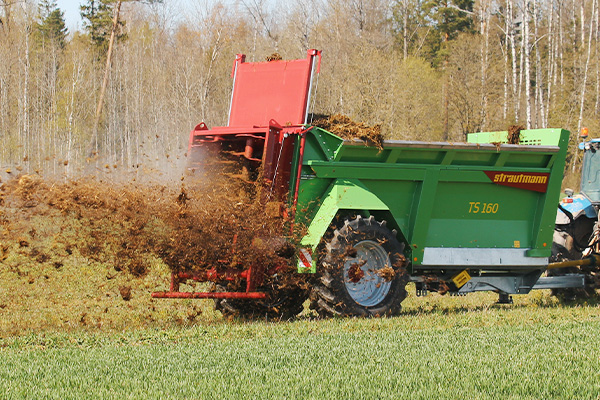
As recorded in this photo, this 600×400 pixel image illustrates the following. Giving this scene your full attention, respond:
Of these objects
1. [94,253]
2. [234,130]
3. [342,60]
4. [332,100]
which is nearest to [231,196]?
[234,130]

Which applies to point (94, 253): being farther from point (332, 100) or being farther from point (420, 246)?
point (332, 100)

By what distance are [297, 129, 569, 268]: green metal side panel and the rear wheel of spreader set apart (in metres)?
0.24

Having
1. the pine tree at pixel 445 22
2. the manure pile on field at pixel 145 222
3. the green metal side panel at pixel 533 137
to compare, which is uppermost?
the pine tree at pixel 445 22

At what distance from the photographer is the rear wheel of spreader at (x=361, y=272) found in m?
8.41

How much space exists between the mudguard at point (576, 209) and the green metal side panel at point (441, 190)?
1401 millimetres

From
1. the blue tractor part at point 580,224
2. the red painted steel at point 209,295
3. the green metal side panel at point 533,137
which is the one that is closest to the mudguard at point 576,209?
the blue tractor part at point 580,224

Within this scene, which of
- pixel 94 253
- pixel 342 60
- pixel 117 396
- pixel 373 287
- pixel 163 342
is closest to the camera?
pixel 117 396

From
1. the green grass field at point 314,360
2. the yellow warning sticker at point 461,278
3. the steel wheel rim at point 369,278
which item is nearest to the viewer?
the green grass field at point 314,360

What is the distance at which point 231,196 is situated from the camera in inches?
329

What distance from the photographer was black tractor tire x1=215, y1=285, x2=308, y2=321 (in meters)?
9.19

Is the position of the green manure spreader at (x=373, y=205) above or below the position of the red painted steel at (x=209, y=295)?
above

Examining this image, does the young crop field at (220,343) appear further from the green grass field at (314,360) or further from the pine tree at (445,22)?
the pine tree at (445,22)

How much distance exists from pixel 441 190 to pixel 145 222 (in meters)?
3.74

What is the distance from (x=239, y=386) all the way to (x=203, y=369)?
588 millimetres
